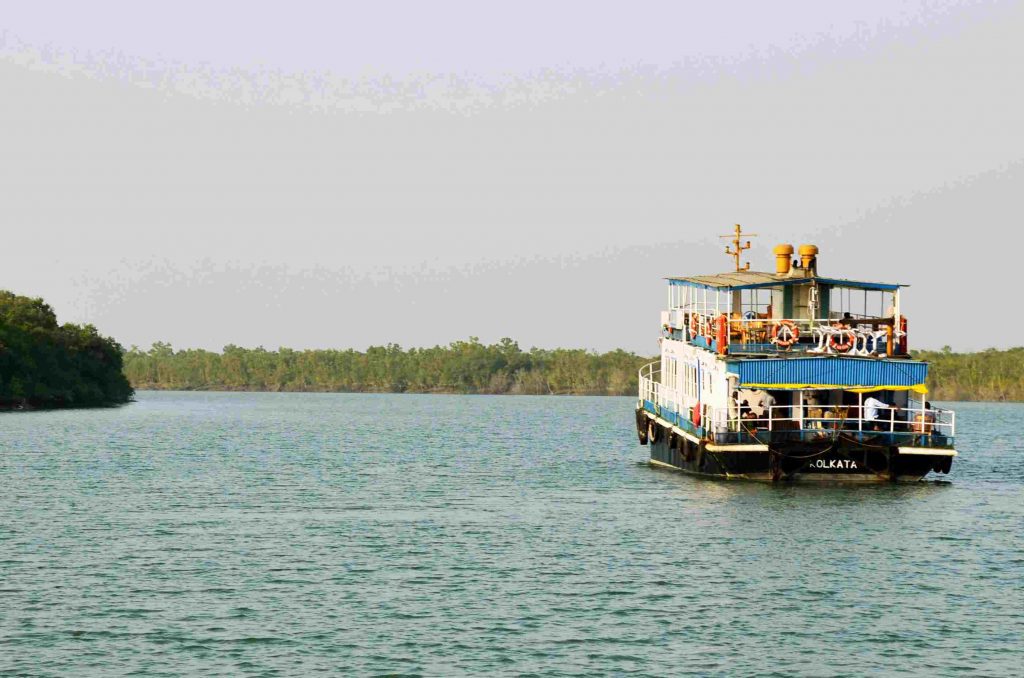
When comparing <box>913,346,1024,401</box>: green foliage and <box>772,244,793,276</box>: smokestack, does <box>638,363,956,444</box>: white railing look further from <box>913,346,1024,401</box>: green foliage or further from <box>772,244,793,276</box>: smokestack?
<box>913,346,1024,401</box>: green foliage

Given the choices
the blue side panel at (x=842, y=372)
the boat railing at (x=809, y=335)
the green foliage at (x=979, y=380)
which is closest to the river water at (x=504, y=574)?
the blue side panel at (x=842, y=372)

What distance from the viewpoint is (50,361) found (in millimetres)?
137875

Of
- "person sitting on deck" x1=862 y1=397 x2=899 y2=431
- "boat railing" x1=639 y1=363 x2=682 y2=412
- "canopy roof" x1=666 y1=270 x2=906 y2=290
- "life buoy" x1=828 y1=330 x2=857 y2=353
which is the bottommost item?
"person sitting on deck" x1=862 y1=397 x2=899 y2=431

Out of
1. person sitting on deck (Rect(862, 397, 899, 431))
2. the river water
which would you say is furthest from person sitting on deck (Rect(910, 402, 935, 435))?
the river water

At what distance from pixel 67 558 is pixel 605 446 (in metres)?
49.8

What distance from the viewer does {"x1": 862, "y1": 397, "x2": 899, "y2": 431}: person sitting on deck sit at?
4644 centimetres

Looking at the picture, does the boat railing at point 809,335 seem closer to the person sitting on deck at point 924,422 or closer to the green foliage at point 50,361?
the person sitting on deck at point 924,422

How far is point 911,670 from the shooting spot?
24406mm

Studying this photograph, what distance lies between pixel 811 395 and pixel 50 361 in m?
104

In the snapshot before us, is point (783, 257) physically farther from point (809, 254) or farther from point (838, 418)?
point (838, 418)

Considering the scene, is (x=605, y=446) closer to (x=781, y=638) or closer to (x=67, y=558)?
(x=67, y=558)

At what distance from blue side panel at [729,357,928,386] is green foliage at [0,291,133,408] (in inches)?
3756

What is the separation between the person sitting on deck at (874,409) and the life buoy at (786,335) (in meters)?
2.97

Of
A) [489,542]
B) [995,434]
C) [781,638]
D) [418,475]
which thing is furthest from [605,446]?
[781,638]
